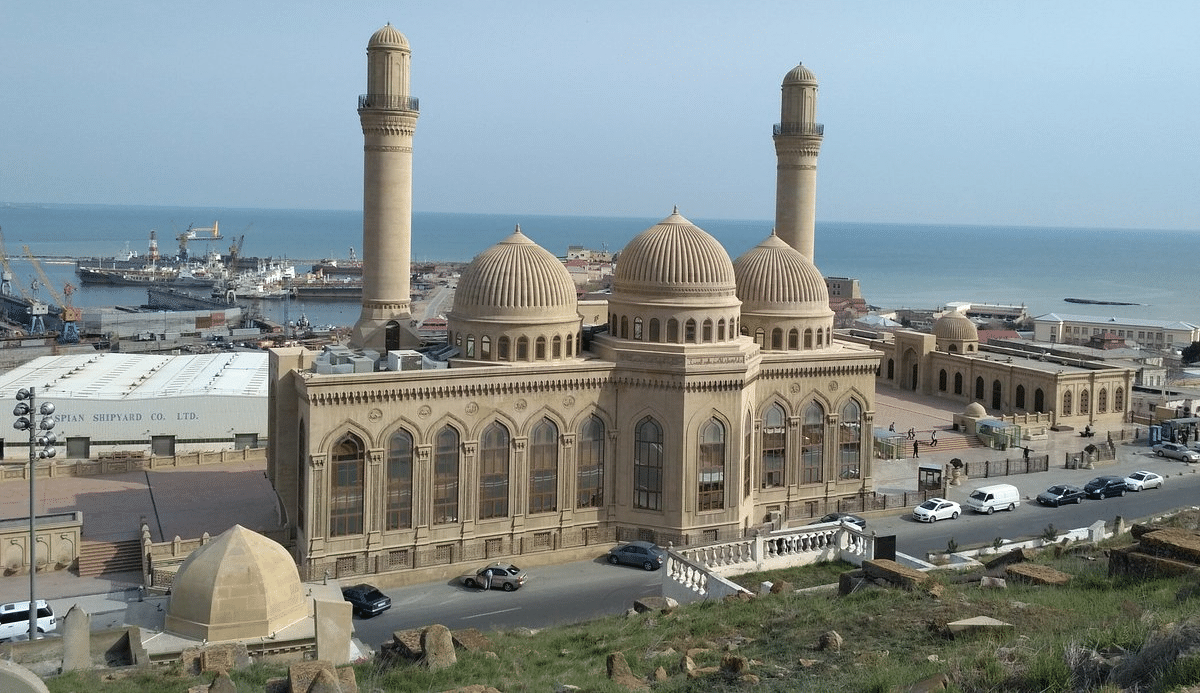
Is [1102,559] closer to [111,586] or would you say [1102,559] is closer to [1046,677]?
[1046,677]

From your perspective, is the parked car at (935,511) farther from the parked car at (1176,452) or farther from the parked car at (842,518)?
the parked car at (1176,452)

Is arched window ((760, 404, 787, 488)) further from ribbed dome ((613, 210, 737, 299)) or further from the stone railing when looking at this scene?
the stone railing

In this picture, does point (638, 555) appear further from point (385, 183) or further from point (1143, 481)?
point (1143, 481)

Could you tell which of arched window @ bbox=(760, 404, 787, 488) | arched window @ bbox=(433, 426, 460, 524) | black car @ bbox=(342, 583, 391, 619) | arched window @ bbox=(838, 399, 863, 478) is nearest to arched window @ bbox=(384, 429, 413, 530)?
arched window @ bbox=(433, 426, 460, 524)

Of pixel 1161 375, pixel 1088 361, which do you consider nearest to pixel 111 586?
pixel 1088 361

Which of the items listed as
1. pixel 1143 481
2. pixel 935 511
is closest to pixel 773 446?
pixel 935 511

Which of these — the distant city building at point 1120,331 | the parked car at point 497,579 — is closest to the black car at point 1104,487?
the parked car at point 497,579
